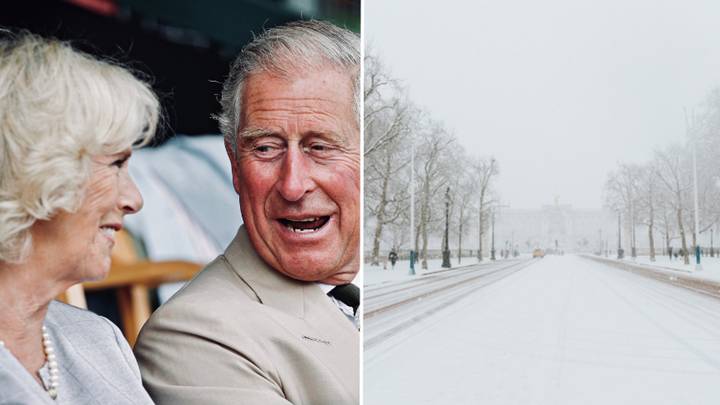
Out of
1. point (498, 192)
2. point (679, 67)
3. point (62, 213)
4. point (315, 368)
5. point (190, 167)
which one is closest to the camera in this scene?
point (62, 213)

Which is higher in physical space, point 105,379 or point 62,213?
point 62,213

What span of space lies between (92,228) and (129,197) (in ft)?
0.51

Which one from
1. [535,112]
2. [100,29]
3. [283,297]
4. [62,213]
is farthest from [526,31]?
[62,213]

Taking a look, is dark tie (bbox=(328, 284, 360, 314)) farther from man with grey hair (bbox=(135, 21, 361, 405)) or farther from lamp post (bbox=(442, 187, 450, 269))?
lamp post (bbox=(442, 187, 450, 269))

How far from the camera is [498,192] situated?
4.24 m

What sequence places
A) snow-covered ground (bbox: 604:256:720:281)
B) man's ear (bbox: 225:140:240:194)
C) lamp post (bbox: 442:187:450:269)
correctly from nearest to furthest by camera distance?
man's ear (bbox: 225:140:240:194)
snow-covered ground (bbox: 604:256:720:281)
lamp post (bbox: 442:187:450:269)

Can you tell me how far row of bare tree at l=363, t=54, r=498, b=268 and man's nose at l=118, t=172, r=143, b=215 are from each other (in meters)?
1.74

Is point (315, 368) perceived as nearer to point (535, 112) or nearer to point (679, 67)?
point (535, 112)

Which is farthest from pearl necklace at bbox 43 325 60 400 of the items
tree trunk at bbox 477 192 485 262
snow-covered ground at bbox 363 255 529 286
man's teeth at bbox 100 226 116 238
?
tree trunk at bbox 477 192 485 262

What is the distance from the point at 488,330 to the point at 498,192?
2.24ft

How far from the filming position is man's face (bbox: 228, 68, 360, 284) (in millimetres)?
2594

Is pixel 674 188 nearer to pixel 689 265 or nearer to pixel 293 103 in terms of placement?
pixel 689 265

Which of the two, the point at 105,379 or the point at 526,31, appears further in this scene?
the point at 526,31

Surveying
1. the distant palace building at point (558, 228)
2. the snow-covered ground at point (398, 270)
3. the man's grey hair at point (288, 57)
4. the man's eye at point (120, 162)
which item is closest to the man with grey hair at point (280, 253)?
the man's grey hair at point (288, 57)
